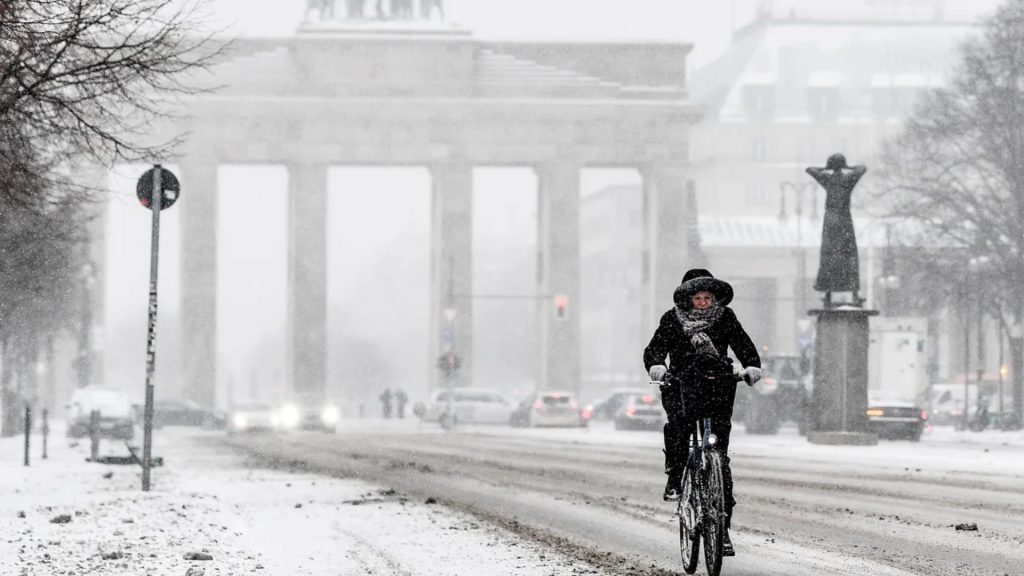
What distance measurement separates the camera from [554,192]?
96.2m

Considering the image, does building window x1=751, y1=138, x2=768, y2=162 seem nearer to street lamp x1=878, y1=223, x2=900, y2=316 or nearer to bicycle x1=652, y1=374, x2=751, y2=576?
street lamp x1=878, y1=223, x2=900, y2=316

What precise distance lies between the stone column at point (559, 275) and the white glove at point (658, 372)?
263 ft

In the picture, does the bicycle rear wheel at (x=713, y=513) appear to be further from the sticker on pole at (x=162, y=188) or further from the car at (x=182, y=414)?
the car at (x=182, y=414)

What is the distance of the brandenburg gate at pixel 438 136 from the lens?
9494 cm

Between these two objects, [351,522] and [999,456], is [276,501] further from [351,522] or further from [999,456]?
[999,456]

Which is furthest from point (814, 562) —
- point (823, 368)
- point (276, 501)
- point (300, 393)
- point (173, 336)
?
point (173, 336)

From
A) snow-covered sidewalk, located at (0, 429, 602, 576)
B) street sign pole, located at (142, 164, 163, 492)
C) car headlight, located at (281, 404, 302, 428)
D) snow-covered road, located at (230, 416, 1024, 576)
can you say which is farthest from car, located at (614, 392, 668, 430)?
street sign pole, located at (142, 164, 163, 492)

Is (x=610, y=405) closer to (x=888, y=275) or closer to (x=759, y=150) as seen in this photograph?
(x=888, y=275)

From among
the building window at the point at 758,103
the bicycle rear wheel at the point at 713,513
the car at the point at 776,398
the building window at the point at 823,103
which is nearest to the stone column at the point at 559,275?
the car at the point at 776,398

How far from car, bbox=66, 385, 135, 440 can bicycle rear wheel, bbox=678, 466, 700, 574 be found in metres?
42.7

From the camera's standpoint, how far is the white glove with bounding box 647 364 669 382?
1255 centimetres

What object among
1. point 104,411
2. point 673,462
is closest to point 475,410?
point 104,411

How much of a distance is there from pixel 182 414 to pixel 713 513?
72.1m

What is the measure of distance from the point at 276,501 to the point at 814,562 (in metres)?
8.15
